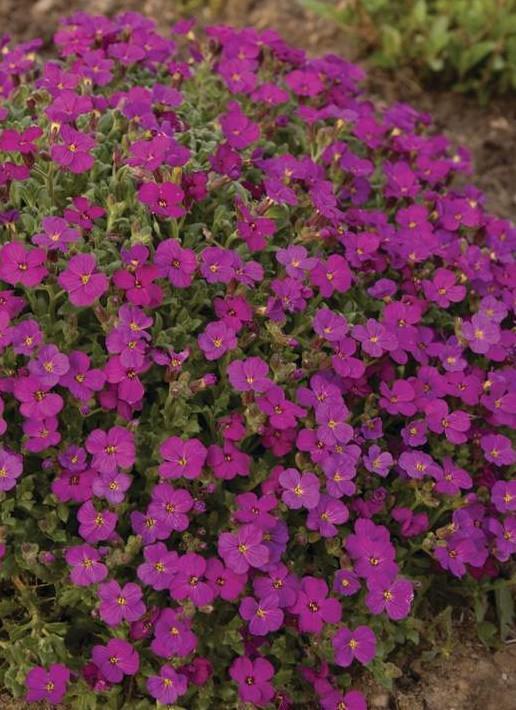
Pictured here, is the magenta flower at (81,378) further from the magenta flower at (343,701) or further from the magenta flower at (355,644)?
the magenta flower at (343,701)

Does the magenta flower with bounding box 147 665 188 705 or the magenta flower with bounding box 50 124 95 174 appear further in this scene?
the magenta flower with bounding box 50 124 95 174

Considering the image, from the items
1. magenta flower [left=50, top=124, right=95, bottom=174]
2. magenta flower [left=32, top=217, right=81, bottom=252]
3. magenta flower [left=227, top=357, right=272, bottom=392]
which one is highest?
magenta flower [left=50, top=124, right=95, bottom=174]

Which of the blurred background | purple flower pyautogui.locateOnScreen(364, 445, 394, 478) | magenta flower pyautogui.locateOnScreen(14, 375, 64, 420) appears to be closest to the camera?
magenta flower pyautogui.locateOnScreen(14, 375, 64, 420)

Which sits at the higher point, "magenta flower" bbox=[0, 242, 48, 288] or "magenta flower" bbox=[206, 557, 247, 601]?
"magenta flower" bbox=[0, 242, 48, 288]

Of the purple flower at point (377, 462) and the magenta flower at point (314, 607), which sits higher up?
the purple flower at point (377, 462)

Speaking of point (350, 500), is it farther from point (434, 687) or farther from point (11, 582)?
point (11, 582)

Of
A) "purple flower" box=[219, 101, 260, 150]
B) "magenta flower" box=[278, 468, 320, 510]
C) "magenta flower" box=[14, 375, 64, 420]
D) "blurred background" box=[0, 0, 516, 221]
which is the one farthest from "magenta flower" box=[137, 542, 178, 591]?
"blurred background" box=[0, 0, 516, 221]

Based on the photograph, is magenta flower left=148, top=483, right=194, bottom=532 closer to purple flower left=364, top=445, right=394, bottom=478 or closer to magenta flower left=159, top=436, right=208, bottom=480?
magenta flower left=159, top=436, right=208, bottom=480

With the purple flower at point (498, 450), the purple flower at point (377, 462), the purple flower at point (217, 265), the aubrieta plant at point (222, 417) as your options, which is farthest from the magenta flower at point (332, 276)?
the purple flower at point (498, 450)
